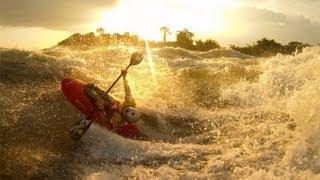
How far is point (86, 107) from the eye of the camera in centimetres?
1313

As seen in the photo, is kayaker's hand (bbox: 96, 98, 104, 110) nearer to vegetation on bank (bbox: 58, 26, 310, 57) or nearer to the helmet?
the helmet

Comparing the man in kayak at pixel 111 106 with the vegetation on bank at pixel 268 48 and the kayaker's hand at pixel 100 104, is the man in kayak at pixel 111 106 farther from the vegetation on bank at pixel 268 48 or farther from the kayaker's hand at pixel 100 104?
the vegetation on bank at pixel 268 48

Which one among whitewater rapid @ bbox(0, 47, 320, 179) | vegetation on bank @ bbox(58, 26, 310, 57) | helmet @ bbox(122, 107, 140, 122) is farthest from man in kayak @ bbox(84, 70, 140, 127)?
vegetation on bank @ bbox(58, 26, 310, 57)

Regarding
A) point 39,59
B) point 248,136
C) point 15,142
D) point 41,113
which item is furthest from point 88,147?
point 39,59

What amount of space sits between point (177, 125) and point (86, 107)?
2856mm

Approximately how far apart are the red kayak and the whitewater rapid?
0.37m

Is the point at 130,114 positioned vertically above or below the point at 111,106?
below

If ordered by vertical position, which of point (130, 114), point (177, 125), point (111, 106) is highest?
point (111, 106)

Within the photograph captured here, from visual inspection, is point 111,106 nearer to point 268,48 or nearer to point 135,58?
point 135,58

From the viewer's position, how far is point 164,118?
1532 cm

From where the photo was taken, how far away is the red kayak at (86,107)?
41.8 ft

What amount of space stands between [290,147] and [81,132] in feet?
15.0

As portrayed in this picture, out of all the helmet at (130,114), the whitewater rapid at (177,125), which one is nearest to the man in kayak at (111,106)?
the helmet at (130,114)

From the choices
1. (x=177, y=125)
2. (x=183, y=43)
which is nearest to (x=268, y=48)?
(x=183, y=43)
